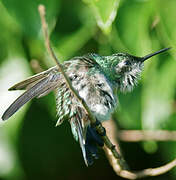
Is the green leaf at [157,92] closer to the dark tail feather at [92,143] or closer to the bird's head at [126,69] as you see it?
the bird's head at [126,69]

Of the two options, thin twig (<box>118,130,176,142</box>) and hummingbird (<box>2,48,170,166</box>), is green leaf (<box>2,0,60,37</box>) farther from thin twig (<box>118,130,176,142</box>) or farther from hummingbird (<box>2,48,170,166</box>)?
thin twig (<box>118,130,176,142</box>)

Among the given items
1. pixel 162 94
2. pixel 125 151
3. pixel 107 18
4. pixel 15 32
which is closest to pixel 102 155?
pixel 125 151

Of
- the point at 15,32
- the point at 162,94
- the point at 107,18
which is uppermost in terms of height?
the point at 15,32

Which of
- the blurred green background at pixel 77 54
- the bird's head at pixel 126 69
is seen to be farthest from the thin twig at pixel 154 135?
the bird's head at pixel 126 69

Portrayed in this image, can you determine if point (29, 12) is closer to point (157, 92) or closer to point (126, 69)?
point (126, 69)

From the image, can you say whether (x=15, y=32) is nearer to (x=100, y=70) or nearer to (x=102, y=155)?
(x=100, y=70)

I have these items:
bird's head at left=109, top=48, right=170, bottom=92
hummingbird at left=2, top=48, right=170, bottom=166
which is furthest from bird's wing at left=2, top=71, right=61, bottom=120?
bird's head at left=109, top=48, right=170, bottom=92
